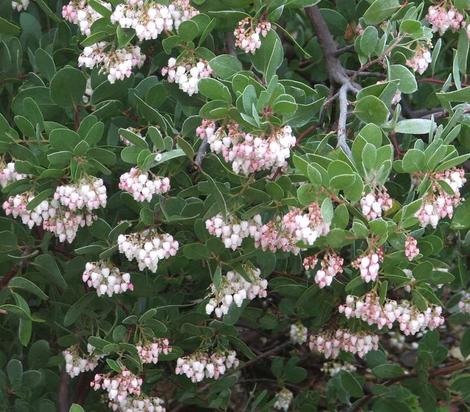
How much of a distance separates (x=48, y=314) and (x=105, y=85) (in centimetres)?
90

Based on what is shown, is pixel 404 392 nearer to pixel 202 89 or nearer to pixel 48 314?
Answer: pixel 48 314

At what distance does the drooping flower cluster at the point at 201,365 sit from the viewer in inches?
106

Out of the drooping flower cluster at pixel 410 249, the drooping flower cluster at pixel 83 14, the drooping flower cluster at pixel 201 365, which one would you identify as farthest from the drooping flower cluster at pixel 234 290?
the drooping flower cluster at pixel 83 14

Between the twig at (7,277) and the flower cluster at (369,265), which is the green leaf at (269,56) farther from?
the twig at (7,277)

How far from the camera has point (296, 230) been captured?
200 cm

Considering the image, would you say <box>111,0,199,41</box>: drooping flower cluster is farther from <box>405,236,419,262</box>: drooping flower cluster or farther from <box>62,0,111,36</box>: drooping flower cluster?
<box>405,236,419,262</box>: drooping flower cluster

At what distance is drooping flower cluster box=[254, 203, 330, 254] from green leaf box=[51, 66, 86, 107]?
2.09ft

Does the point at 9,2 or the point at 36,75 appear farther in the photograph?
the point at 9,2

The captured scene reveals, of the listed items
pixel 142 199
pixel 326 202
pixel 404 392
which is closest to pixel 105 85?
pixel 142 199

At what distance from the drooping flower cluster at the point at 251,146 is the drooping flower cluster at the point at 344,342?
32.3 inches

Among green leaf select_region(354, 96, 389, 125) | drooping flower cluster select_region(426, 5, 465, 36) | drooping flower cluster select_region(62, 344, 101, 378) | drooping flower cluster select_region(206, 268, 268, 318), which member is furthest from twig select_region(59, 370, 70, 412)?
drooping flower cluster select_region(426, 5, 465, 36)

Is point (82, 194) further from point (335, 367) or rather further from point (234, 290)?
point (335, 367)

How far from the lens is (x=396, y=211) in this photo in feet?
7.11

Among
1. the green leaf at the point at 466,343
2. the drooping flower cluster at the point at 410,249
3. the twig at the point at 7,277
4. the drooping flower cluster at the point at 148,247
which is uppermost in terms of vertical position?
the drooping flower cluster at the point at 410,249
